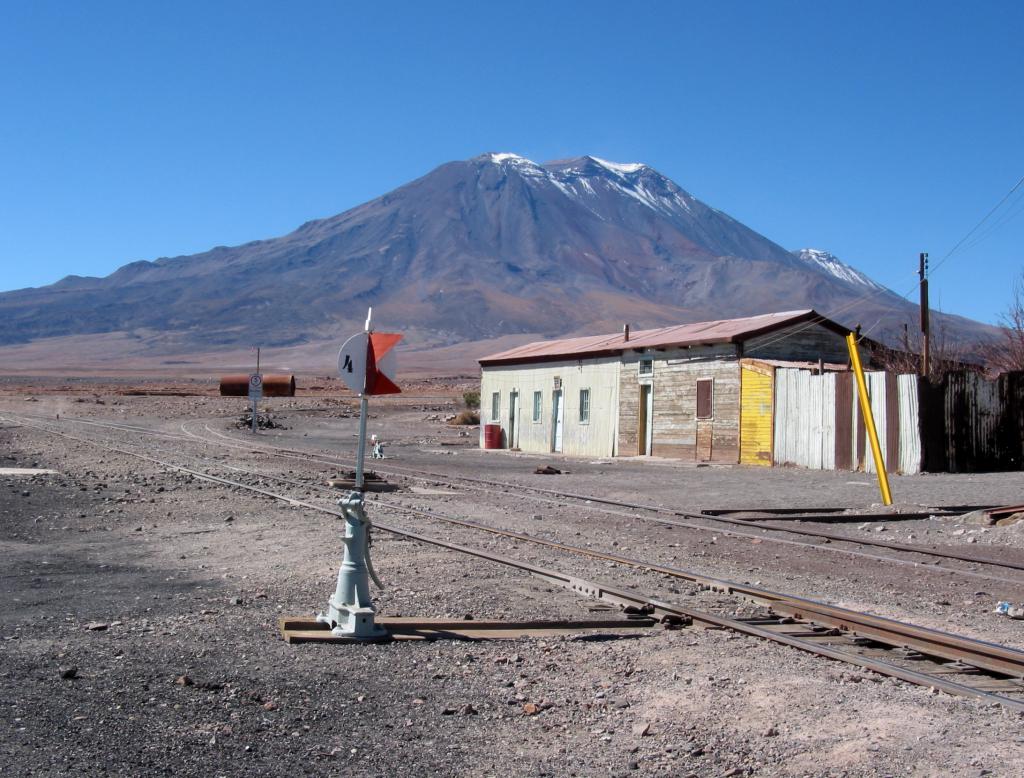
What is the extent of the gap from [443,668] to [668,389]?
25832 mm

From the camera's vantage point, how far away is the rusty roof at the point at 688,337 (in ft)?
98.7

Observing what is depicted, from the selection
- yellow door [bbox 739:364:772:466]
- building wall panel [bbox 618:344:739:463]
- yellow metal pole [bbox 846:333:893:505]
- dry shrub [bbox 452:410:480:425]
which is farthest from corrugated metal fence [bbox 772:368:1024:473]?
dry shrub [bbox 452:410:480:425]

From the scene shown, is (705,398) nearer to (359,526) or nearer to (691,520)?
(691,520)

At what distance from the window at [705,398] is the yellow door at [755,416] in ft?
4.28

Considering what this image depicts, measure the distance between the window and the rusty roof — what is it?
1.05 metres

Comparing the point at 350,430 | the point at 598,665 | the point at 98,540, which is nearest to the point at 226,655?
the point at 598,665

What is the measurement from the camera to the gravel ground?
5352 mm

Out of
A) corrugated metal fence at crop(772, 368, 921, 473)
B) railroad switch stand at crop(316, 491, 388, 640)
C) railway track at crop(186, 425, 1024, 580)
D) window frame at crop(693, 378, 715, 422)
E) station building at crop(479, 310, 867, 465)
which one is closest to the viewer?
railroad switch stand at crop(316, 491, 388, 640)

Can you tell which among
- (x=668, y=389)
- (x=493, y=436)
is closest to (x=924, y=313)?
(x=668, y=389)

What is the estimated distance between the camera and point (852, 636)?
7844 millimetres

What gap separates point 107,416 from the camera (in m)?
58.8

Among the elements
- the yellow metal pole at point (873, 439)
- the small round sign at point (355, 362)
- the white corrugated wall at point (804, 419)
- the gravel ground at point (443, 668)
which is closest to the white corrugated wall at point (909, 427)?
the white corrugated wall at point (804, 419)

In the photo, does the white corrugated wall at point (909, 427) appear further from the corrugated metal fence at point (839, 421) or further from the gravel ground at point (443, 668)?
the gravel ground at point (443, 668)

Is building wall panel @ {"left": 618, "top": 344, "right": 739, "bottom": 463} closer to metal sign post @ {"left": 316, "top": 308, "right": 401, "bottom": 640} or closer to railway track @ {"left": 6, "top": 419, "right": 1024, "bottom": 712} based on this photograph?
railway track @ {"left": 6, "top": 419, "right": 1024, "bottom": 712}
